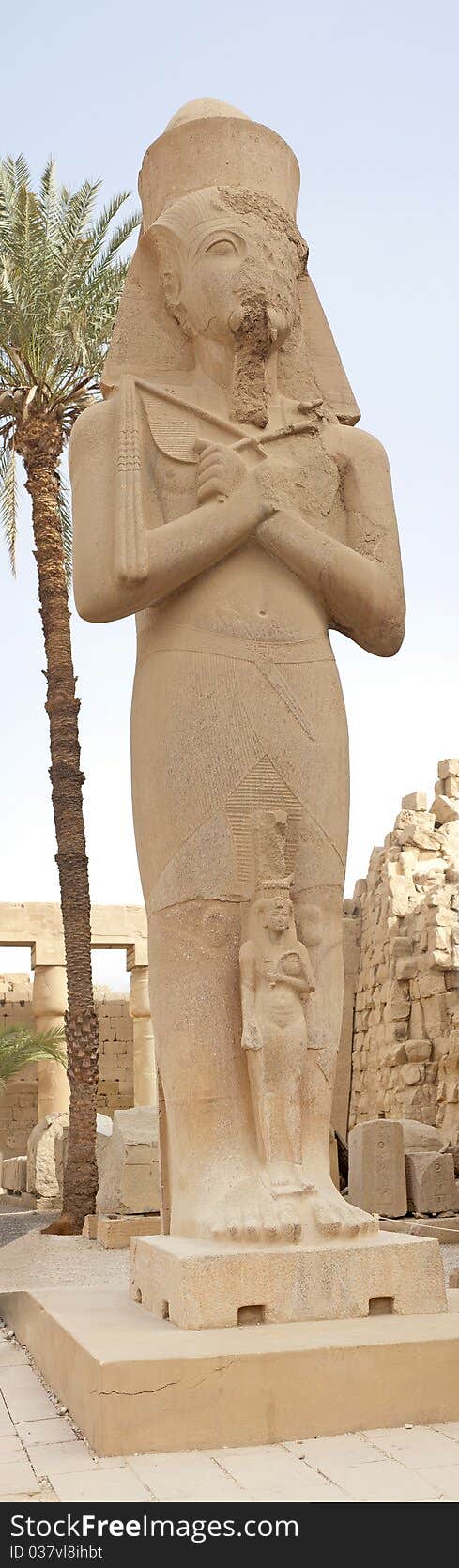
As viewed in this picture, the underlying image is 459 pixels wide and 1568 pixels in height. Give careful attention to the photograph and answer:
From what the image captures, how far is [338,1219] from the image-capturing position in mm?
3258

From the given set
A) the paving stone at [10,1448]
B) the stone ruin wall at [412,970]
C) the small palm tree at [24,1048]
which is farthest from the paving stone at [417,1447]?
the small palm tree at [24,1048]

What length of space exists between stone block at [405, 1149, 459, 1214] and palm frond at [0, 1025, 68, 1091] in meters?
7.91

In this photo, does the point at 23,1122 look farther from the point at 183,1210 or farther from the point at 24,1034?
the point at 183,1210

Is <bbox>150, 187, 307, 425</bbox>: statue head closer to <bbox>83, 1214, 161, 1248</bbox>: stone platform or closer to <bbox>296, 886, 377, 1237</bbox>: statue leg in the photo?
<bbox>296, 886, 377, 1237</bbox>: statue leg

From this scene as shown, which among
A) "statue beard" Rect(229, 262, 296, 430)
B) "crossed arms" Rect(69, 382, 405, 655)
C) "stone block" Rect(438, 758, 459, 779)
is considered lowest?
"crossed arms" Rect(69, 382, 405, 655)

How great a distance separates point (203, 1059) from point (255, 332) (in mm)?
2004

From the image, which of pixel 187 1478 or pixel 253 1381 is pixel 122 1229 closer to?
pixel 253 1381

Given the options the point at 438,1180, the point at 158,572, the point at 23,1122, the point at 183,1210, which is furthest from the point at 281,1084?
the point at 23,1122

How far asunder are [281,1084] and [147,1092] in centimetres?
1712

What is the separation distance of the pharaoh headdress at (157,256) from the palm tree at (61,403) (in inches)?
353

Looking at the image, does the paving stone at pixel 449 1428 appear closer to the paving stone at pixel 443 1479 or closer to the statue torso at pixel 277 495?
the paving stone at pixel 443 1479

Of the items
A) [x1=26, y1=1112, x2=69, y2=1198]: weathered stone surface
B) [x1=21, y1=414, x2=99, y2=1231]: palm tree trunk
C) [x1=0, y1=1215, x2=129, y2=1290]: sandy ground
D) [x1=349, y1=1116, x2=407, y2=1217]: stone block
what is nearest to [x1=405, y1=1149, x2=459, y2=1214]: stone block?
[x1=349, y1=1116, x2=407, y2=1217]: stone block

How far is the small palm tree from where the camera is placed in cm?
1764

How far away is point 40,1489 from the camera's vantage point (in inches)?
97.1
